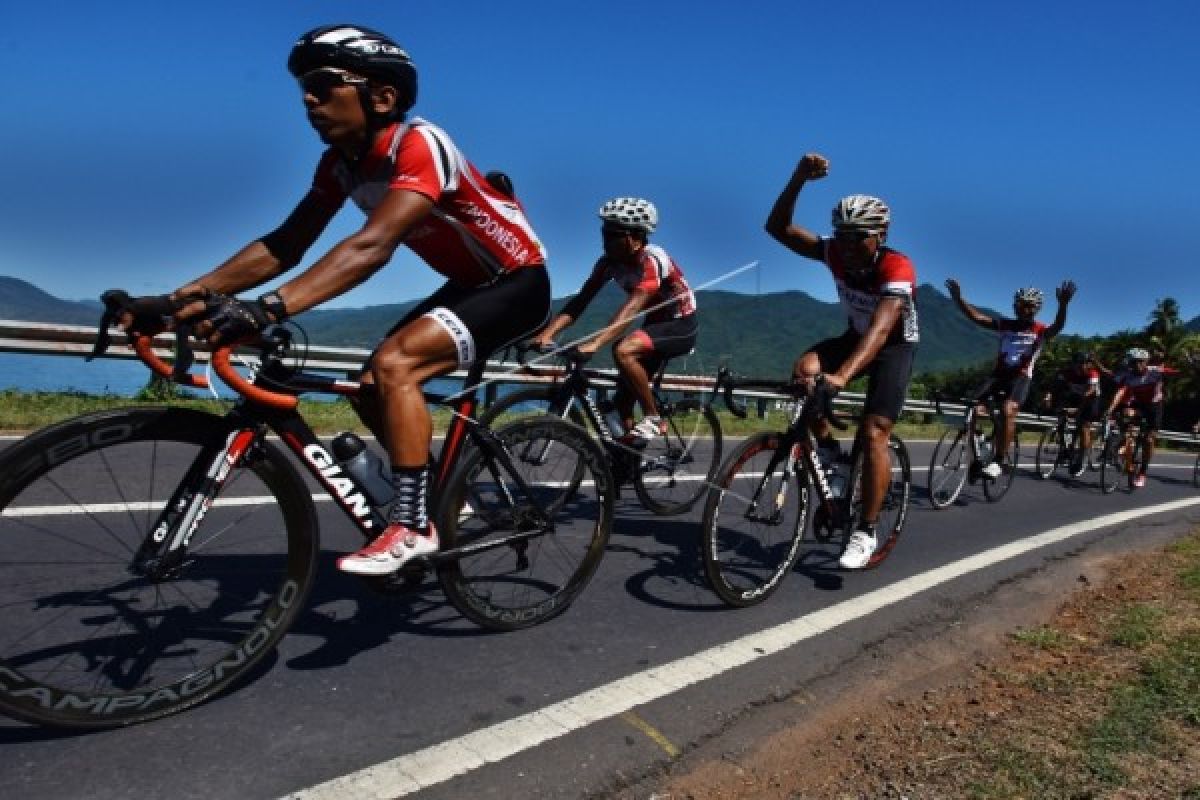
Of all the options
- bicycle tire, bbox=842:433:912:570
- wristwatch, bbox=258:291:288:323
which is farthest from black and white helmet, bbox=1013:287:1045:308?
wristwatch, bbox=258:291:288:323

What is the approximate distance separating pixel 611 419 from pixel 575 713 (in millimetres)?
3374

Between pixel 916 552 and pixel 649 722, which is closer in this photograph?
pixel 649 722

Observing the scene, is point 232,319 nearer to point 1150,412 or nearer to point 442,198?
point 442,198

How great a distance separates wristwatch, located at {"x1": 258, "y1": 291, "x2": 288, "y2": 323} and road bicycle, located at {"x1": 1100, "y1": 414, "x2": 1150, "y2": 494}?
11807 millimetres

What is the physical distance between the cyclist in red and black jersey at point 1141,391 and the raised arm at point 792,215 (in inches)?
388

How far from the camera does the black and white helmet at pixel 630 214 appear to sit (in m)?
5.80

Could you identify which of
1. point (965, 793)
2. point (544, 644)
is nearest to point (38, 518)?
point (544, 644)

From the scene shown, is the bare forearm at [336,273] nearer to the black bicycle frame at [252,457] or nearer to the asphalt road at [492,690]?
the black bicycle frame at [252,457]

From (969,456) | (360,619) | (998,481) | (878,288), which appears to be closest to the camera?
(360,619)

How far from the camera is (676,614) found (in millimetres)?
4109

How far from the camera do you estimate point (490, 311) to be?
339 cm

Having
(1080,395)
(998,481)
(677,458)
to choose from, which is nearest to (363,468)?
(677,458)

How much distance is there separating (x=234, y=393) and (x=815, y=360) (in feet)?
12.4

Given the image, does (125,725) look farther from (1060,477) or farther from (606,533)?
A: (1060,477)
